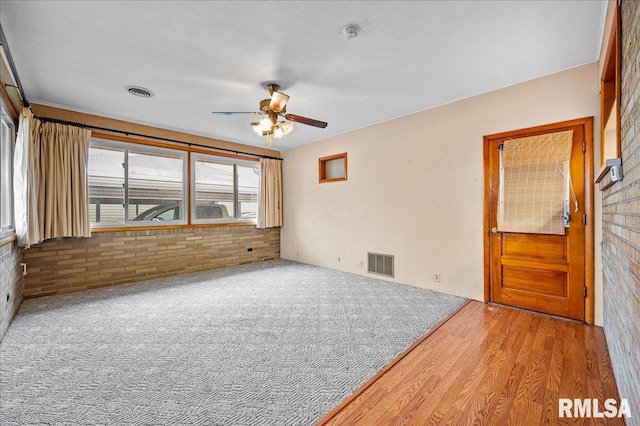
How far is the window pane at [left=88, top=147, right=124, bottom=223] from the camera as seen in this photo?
4.20 m

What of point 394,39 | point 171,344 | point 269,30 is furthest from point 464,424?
point 269,30

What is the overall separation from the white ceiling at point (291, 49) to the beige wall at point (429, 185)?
0.26 metres

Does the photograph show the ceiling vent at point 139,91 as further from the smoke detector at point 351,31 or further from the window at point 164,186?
the smoke detector at point 351,31

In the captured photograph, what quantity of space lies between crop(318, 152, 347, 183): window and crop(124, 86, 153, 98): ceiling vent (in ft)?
9.72

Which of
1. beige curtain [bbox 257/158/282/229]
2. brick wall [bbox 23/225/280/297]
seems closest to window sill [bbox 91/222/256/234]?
brick wall [bbox 23/225/280/297]

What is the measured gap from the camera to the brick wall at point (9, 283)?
259 cm

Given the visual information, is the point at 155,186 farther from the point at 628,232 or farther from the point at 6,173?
the point at 628,232

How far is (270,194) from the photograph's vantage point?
20.1 feet

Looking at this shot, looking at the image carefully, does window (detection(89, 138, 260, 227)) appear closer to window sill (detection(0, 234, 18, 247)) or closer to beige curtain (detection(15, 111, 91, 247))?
beige curtain (detection(15, 111, 91, 247))

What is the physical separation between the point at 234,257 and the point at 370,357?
4.06 meters

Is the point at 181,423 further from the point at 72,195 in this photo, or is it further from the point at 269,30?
the point at 72,195

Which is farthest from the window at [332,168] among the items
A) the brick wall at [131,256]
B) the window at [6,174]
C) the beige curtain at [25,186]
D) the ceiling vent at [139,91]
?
the window at [6,174]

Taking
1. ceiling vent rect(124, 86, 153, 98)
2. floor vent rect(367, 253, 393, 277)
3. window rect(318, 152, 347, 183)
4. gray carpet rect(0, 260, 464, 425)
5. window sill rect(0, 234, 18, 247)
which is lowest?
gray carpet rect(0, 260, 464, 425)

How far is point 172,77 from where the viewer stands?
3.05 m
